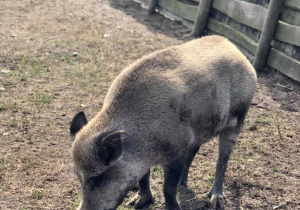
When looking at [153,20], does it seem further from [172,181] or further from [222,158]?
[172,181]

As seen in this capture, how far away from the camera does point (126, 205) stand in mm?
4297

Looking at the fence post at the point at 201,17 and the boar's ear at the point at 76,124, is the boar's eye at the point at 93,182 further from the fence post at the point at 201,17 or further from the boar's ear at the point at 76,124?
the fence post at the point at 201,17

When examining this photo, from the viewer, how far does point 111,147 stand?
10.6ft

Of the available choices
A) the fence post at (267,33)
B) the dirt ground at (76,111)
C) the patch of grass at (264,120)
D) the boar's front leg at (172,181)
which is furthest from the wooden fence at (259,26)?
the boar's front leg at (172,181)

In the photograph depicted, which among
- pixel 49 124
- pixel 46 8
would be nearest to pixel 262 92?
pixel 49 124

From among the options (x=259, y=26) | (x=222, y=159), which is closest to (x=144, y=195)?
(x=222, y=159)

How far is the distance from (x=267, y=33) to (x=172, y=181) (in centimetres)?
429

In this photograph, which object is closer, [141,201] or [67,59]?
[141,201]

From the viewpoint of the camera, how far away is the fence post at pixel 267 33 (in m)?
7.20

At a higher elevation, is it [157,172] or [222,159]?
[222,159]

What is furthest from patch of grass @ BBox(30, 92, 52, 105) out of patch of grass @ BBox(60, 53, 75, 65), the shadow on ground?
the shadow on ground

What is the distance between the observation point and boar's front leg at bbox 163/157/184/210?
12.6 ft

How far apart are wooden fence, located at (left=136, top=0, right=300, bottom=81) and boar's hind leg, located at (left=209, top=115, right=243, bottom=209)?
2.85 m

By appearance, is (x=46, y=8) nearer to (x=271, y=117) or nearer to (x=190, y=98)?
(x=271, y=117)
